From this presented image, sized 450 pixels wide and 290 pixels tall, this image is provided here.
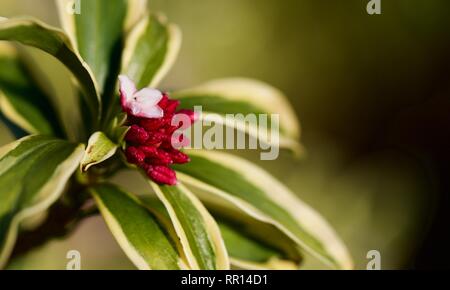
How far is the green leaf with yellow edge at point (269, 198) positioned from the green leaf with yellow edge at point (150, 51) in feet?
0.51

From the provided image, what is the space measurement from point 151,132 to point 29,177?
18 centimetres

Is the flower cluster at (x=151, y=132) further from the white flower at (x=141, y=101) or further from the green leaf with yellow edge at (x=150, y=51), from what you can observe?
the green leaf with yellow edge at (x=150, y=51)

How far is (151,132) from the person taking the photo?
81 cm

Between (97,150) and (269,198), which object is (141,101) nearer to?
(97,150)

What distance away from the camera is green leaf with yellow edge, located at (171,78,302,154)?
3.42ft

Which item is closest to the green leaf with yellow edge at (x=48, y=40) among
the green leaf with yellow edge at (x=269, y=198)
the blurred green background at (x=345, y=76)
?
the green leaf with yellow edge at (x=269, y=198)

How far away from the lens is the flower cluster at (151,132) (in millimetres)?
785

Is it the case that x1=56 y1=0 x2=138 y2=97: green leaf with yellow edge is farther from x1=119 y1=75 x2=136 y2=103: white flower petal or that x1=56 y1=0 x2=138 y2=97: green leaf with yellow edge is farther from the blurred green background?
the blurred green background

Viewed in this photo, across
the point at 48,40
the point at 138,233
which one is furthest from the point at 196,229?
the point at 48,40

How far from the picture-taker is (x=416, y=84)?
166cm

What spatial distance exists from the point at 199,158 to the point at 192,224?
0.17 meters

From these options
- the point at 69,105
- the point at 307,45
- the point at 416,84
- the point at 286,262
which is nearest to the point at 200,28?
the point at 307,45

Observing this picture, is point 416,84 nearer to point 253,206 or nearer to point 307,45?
point 307,45

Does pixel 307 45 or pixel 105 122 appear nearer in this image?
pixel 105 122
